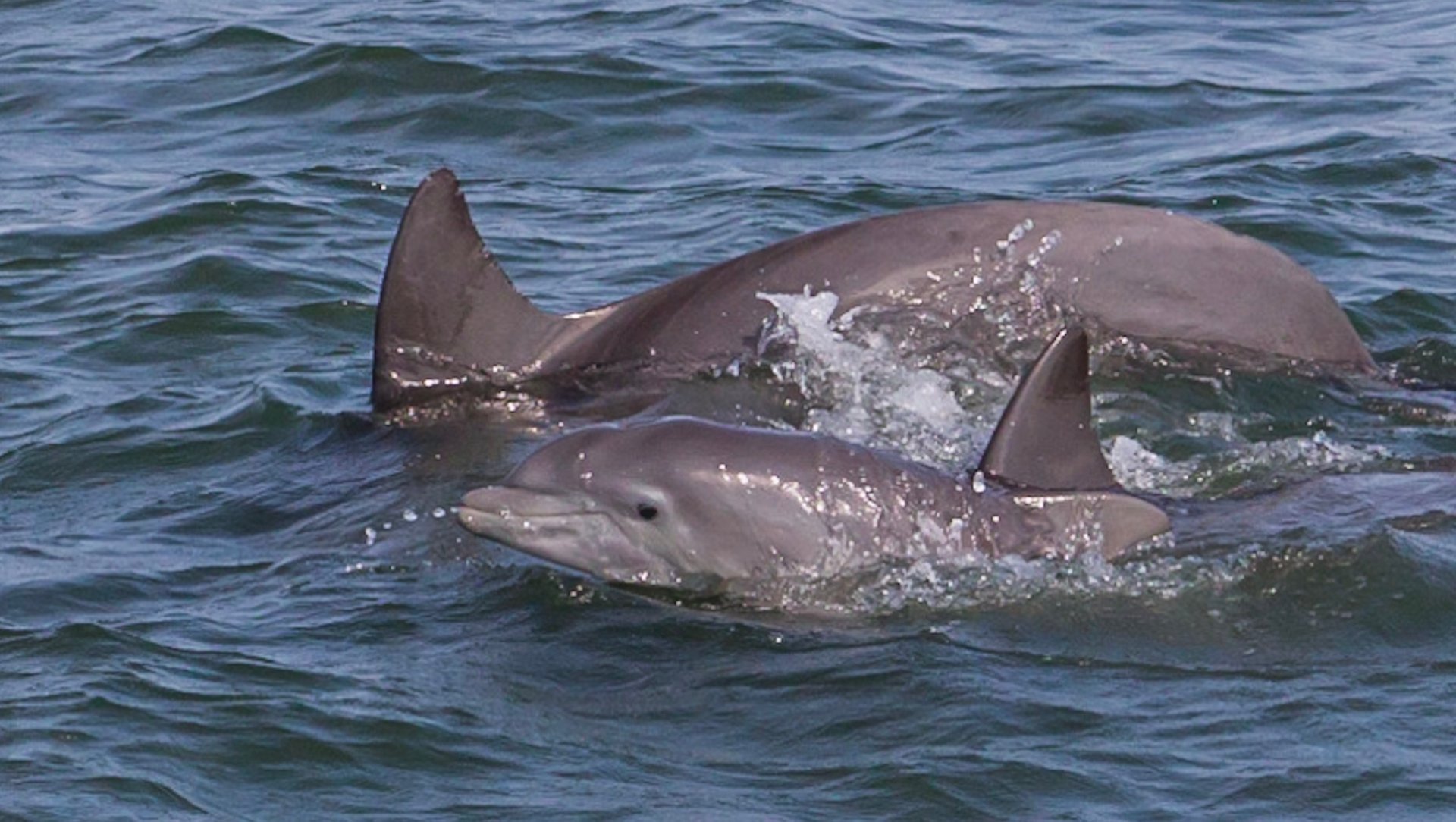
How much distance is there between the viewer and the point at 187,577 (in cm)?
939

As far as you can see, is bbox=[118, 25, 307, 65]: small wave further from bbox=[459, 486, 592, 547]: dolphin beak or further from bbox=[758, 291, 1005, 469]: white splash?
bbox=[459, 486, 592, 547]: dolphin beak

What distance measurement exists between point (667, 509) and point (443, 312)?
271 cm

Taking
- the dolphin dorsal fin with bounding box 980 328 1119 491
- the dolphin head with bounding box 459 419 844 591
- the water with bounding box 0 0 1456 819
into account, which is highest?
the dolphin dorsal fin with bounding box 980 328 1119 491

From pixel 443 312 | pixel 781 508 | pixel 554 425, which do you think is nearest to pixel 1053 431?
pixel 781 508

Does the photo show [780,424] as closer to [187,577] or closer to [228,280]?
[187,577]

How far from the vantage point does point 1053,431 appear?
861 cm

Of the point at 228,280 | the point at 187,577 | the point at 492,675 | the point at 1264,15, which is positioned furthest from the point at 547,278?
the point at 1264,15

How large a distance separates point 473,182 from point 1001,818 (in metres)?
9.23

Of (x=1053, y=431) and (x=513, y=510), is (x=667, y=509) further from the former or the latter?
(x=1053, y=431)

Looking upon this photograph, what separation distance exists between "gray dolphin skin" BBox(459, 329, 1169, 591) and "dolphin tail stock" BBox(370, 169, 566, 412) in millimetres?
2328

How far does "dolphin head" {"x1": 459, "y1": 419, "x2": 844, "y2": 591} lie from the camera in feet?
28.3

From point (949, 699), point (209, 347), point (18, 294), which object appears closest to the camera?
point (949, 699)

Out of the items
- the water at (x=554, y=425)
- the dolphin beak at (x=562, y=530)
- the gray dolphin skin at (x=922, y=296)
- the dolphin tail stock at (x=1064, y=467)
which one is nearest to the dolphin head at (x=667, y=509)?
the dolphin beak at (x=562, y=530)

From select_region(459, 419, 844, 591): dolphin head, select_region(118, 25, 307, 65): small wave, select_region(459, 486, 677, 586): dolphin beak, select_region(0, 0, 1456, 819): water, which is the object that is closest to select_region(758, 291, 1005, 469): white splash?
select_region(0, 0, 1456, 819): water
